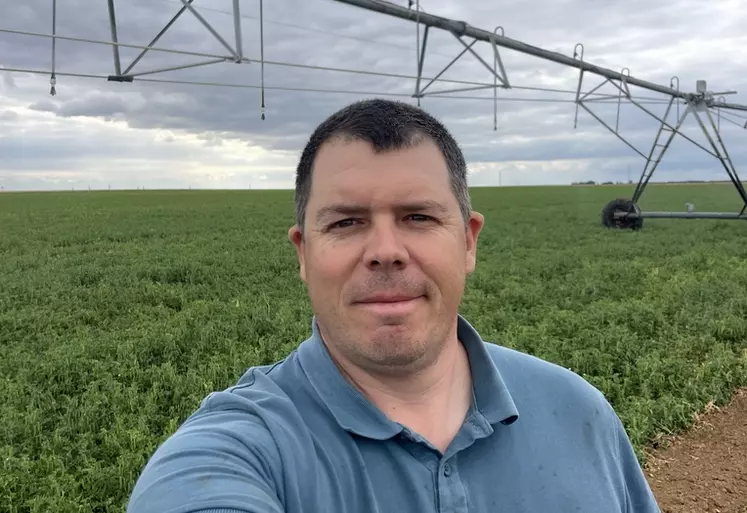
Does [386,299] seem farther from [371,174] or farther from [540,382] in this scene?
[540,382]

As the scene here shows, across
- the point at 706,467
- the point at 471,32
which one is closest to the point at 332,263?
the point at 706,467

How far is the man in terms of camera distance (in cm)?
124

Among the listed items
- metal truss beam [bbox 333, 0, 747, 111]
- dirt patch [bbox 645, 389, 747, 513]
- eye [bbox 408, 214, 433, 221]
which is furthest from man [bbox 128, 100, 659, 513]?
metal truss beam [bbox 333, 0, 747, 111]

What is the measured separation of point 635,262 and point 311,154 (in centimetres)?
1278

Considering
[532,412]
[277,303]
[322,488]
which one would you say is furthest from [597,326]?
[322,488]

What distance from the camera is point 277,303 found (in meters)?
9.55

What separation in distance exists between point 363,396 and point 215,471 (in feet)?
1.24

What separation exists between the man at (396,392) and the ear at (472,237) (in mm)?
18

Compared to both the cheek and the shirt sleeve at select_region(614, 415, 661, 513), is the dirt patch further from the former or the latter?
the cheek

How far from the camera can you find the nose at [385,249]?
1.41 meters

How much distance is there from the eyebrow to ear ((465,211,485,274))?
210 millimetres

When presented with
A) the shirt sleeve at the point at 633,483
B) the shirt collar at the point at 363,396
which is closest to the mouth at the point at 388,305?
the shirt collar at the point at 363,396

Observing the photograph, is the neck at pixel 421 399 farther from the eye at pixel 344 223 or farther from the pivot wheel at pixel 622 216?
the pivot wheel at pixel 622 216

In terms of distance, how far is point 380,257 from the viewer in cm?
141
